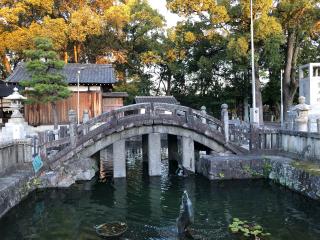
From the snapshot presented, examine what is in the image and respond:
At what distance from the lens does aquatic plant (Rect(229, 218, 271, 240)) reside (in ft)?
33.4

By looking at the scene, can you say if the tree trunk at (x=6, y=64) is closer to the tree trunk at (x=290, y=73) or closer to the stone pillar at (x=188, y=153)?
the stone pillar at (x=188, y=153)

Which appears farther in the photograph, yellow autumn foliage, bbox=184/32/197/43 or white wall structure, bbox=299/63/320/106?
yellow autumn foliage, bbox=184/32/197/43

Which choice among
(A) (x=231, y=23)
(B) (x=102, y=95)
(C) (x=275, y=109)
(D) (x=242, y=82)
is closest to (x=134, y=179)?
(B) (x=102, y=95)

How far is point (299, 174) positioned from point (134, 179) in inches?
333

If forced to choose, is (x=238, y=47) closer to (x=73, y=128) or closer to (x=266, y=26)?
(x=266, y=26)

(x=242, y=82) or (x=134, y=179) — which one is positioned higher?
(x=242, y=82)

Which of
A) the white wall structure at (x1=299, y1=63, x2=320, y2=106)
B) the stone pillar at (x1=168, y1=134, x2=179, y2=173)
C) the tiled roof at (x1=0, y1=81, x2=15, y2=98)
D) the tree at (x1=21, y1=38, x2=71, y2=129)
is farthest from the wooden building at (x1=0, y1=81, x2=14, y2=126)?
the white wall structure at (x1=299, y1=63, x2=320, y2=106)

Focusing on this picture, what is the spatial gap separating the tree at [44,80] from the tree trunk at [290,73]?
21561mm

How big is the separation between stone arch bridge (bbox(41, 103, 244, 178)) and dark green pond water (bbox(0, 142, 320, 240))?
1.40 metres

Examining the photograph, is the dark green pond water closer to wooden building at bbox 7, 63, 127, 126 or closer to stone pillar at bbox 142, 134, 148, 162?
stone pillar at bbox 142, 134, 148, 162

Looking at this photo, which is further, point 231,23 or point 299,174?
point 231,23

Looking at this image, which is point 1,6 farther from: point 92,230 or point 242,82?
point 92,230

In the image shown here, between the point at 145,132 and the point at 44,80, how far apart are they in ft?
31.6

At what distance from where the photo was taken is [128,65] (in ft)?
145
